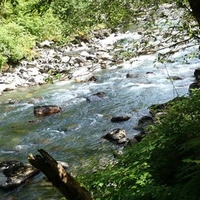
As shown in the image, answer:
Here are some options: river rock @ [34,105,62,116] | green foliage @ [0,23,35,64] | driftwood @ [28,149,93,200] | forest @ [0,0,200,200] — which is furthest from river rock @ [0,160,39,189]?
green foliage @ [0,23,35,64]

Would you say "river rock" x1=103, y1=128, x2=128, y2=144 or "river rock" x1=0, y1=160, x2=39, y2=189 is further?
"river rock" x1=103, y1=128, x2=128, y2=144

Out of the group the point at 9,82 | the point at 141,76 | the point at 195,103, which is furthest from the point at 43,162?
the point at 9,82

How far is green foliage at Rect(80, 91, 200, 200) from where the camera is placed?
2.57 metres

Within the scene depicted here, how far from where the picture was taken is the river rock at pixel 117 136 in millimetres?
7574

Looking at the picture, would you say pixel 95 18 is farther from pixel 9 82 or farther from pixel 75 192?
pixel 9 82

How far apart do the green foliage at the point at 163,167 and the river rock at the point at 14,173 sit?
3151mm

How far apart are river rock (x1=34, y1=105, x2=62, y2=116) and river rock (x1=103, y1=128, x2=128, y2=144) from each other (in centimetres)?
316

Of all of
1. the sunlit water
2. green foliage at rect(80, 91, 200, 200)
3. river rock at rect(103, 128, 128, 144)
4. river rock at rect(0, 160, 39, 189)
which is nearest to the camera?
green foliage at rect(80, 91, 200, 200)

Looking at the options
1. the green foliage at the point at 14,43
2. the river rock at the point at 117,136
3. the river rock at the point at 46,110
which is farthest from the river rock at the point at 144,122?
the green foliage at the point at 14,43

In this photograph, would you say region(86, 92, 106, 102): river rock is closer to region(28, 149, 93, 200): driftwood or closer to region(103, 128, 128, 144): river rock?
region(103, 128, 128, 144): river rock

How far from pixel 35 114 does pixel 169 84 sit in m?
5.31

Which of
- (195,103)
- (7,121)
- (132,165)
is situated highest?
(195,103)

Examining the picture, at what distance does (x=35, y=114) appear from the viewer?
10.6 meters

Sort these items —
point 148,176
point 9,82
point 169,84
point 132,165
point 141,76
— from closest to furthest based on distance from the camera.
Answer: point 148,176 → point 132,165 → point 169,84 → point 141,76 → point 9,82
